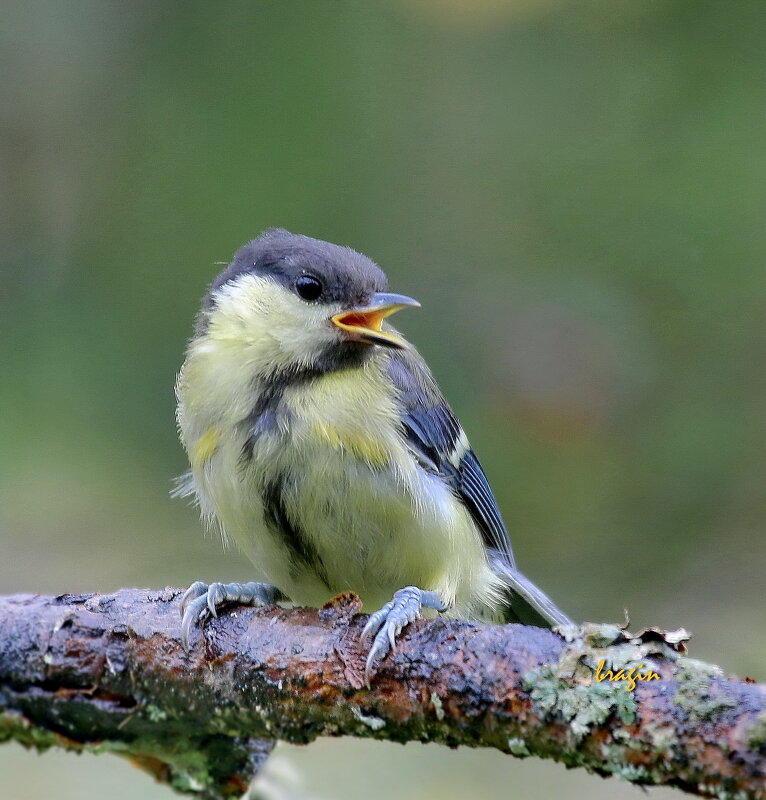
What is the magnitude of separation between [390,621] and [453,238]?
3.39m

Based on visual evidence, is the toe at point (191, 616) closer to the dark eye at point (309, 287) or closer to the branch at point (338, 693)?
the branch at point (338, 693)

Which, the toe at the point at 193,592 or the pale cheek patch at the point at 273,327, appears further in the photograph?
the pale cheek patch at the point at 273,327

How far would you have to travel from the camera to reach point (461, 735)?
1806 millimetres

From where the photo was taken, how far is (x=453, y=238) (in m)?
5.15

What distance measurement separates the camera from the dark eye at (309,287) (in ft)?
8.46

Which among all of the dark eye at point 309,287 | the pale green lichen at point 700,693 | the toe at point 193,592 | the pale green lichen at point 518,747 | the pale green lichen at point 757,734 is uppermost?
the dark eye at point 309,287

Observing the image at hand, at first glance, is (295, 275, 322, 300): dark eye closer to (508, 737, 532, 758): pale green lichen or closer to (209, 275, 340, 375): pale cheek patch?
(209, 275, 340, 375): pale cheek patch

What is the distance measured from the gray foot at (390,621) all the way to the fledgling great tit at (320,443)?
0.04 ft

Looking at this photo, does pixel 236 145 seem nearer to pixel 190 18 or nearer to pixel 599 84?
pixel 190 18

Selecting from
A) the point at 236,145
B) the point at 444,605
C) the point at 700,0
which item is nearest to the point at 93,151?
the point at 236,145

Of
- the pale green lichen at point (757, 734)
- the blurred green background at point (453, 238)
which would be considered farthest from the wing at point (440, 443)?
the blurred green background at point (453, 238)

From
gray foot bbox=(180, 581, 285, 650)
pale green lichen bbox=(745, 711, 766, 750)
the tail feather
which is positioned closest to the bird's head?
gray foot bbox=(180, 581, 285, 650)

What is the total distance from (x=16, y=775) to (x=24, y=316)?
7.71 feet

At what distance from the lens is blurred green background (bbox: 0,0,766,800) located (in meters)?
4.65
